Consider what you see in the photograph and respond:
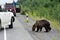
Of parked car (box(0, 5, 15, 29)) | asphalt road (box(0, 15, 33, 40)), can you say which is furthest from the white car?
asphalt road (box(0, 15, 33, 40))

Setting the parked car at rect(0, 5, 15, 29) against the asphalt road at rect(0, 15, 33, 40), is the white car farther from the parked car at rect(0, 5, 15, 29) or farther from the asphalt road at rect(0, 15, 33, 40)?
the asphalt road at rect(0, 15, 33, 40)

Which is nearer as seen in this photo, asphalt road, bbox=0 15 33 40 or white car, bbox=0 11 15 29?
asphalt road, bbox=0 15 33 40

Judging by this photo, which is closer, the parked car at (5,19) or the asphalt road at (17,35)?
the asphalt road at (17,35)

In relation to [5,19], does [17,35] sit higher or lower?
lower

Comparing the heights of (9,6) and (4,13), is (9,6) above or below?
below

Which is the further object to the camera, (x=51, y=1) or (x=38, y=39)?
(x=51, y=1)

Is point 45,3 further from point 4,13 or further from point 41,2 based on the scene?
point 4,13

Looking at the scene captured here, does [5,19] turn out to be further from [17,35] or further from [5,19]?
[17,35]

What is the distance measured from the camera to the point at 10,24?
2136cm

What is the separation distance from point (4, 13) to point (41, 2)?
20015 mm

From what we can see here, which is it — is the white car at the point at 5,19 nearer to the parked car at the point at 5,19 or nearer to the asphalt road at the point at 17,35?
the parked car at the point at 5,19

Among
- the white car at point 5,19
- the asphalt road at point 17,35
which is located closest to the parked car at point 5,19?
the white car at point 5,19

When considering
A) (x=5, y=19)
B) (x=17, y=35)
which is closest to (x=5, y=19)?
(x=5, y=19)

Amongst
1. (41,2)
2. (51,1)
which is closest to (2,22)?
(51,1)
